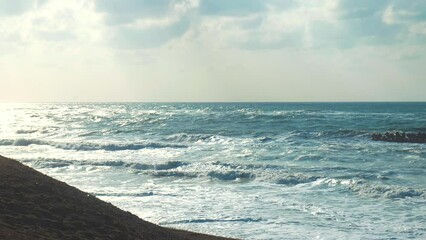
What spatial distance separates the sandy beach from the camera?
10.1m

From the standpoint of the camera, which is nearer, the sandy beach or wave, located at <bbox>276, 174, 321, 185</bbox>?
the sandy beach

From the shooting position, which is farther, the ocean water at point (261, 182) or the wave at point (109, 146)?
the wave at point (109, 146)

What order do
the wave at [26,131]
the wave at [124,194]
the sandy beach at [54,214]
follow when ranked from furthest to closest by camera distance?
the wave at [26,131] < the wave at [124,194] < the sandy beach at [54,214]

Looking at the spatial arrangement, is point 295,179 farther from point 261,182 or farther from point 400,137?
point 400,137

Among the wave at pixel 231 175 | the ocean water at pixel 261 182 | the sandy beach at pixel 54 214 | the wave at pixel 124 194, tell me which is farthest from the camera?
the wave at pixel 231 175

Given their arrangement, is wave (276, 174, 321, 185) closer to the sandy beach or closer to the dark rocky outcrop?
the sandy beach

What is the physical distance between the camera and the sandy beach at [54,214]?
33.0 ft

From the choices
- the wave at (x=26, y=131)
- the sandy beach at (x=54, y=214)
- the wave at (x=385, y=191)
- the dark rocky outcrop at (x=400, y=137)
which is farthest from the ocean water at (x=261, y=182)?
the wave at (x=26, y=131)

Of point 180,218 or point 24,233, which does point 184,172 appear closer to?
point 180,218

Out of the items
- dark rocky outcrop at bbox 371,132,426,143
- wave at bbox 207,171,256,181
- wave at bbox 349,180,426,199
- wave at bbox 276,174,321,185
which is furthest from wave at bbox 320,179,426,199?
dark rocky outcrop at bbox 371,132,426,143

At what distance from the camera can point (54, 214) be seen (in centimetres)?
1113

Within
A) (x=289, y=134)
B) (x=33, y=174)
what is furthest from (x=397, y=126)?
(x=33, y=174)

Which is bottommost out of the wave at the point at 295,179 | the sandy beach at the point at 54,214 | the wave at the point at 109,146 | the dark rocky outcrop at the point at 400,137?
the wave at the point at 109,146

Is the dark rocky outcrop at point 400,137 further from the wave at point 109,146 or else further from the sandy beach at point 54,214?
the sandy beach at point 54,214
